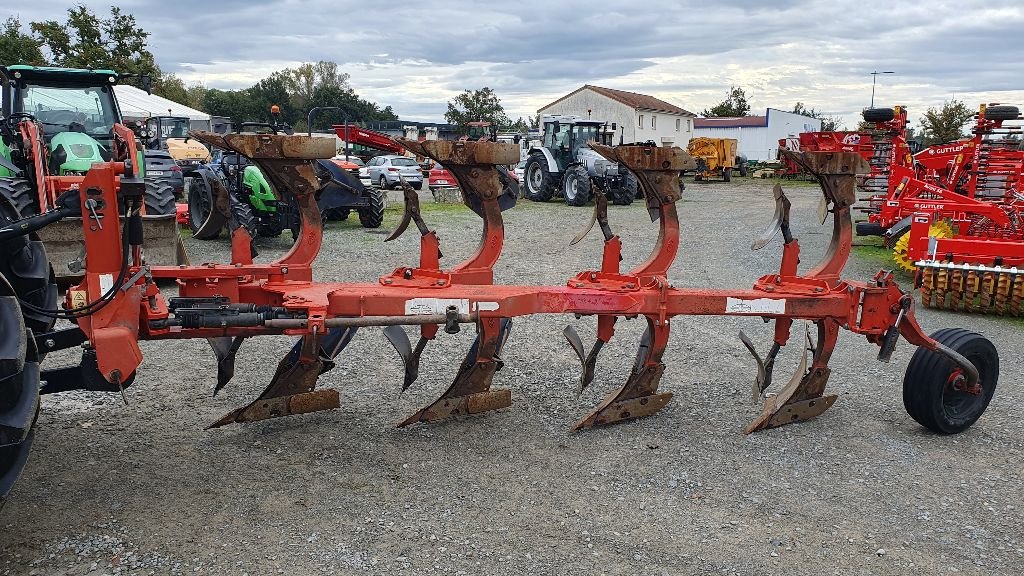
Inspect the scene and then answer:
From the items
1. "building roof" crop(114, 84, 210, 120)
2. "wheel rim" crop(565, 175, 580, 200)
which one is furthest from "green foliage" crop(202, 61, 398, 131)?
"wheel rim" crop(565, 175, 580, 200)

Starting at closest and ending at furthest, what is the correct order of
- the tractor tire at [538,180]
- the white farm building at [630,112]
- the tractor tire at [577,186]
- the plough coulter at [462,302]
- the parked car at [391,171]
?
the plough coulter at [462,302]
the tractor tire at [577,186]
the tractor tire at [538,180]
the parked car at [391,171]
the white farm building at [630,112]

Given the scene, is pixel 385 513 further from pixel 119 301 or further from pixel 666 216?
pixel 666 216

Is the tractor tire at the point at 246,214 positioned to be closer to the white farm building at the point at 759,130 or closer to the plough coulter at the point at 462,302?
the plough coulter at the point at 462,302

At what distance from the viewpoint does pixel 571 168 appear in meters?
20.1

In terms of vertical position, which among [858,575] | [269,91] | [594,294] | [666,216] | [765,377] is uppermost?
[269,91]

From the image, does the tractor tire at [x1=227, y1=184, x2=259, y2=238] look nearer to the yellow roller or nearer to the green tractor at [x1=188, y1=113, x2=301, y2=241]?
the green tractor at [x1=188, y1=113, x2=301, y2=241]

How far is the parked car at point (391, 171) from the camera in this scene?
2359 cm

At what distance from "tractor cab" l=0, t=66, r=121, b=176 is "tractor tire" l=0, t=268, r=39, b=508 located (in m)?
6.77

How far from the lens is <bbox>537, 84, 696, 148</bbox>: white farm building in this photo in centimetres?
4859

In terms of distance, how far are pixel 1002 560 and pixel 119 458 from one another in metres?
4.06

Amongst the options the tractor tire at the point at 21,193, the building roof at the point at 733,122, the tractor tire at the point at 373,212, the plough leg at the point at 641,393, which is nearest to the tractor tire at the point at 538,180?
the tractor tire at the point at 373,212

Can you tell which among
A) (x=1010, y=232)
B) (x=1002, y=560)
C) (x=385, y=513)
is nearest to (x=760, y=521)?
(x=1002, y=560)

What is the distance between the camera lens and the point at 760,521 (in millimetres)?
3562

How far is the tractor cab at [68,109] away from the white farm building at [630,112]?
38879 millimetres
